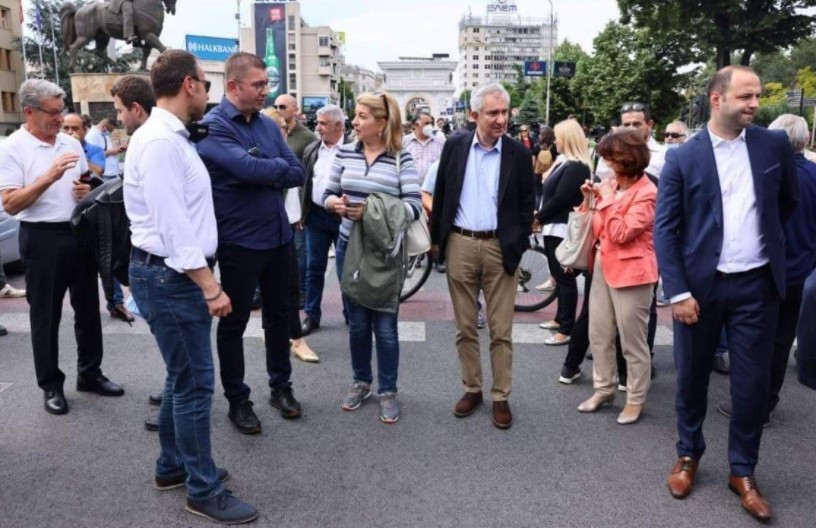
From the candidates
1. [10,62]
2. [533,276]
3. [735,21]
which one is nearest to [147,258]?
[533,276]

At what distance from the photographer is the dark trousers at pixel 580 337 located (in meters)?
4.95

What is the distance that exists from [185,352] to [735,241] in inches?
101

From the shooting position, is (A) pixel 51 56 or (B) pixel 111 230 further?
(A) pixel 51 56

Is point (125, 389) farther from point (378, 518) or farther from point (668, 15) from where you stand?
point (668, 15)

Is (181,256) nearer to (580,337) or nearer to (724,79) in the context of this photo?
(724,79)

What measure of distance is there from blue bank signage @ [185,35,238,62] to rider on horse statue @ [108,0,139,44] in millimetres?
60528

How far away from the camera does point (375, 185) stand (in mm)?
4352

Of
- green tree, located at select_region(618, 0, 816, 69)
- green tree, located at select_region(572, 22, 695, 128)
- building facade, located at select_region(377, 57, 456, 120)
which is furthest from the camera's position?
building facade, located at select_region(377, 57, 456, 120)

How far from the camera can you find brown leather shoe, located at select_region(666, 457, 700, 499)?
11.2ft

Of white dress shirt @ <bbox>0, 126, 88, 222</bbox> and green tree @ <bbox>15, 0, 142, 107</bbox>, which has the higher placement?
green tree @ <bbox>15, 0, 142, 107</bbox>

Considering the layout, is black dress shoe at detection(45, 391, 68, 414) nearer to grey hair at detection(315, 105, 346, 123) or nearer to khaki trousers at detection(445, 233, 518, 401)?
khaki trousers at detection(445, 233, 518, 401)

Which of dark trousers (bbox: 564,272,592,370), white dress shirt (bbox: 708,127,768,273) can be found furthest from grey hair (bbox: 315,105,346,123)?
white dress shirt (bbox: 708,127,768,273)

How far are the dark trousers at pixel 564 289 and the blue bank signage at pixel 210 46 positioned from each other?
77404 mm

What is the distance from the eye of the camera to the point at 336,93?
11994 cm
